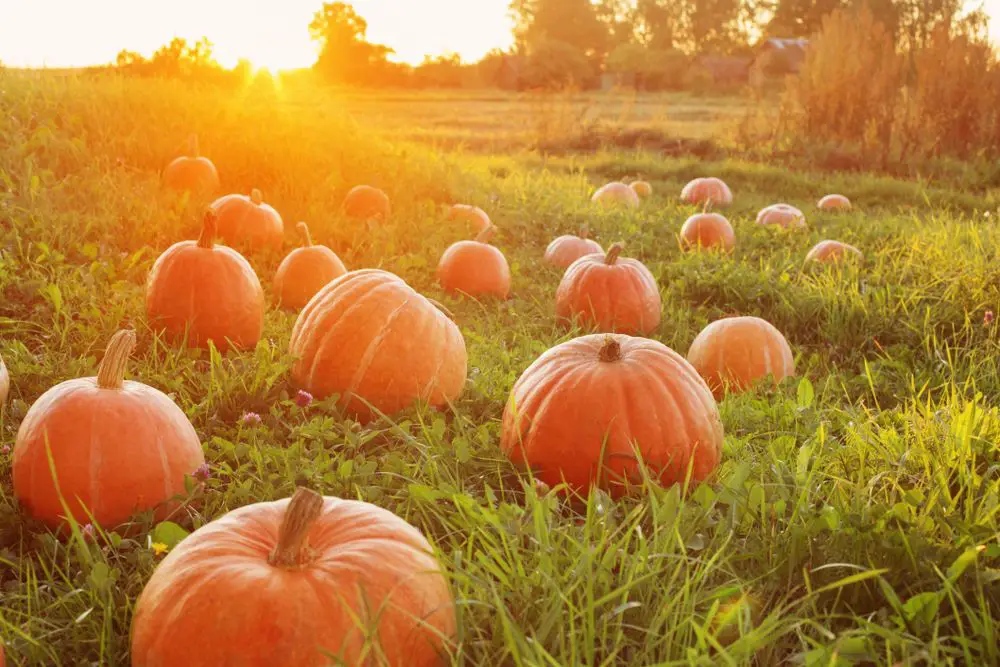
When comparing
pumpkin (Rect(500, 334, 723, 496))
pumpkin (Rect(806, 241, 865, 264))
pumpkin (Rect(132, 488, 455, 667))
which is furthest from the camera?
pumpkin (Rect(806, 241, 865, 264))

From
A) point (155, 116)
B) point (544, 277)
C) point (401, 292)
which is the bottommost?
point (544, 277)

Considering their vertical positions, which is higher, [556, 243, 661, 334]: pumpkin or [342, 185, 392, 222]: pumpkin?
[342, 185, 392, 222]: pumpkin

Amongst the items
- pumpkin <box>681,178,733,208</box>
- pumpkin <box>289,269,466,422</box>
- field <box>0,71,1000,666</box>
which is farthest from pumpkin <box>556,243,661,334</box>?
pumpkin <box>681,178,733,208</box>

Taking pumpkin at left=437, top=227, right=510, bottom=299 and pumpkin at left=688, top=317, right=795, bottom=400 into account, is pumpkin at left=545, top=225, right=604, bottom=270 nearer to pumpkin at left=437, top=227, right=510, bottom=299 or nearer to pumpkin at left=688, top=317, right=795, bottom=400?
pumpkin at left=437, top=227, right=510, bottom=299

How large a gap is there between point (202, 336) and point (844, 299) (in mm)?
3768

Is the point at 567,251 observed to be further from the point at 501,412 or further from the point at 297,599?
the point at 297,599

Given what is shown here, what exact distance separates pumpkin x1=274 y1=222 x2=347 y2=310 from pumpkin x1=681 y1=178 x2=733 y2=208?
6.46 meters

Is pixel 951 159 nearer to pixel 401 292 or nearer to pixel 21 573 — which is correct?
pixel 401 292

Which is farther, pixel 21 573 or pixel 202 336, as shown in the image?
pixel 202 336

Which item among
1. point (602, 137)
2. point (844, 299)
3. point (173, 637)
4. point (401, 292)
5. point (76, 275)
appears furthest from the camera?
point (602, 137)

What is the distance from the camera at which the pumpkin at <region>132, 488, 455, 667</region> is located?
161cm

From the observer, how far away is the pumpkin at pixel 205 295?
385 cm

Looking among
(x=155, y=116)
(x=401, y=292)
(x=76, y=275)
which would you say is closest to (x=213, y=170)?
(x=155, y=116)

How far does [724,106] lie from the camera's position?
37688 millimetres
